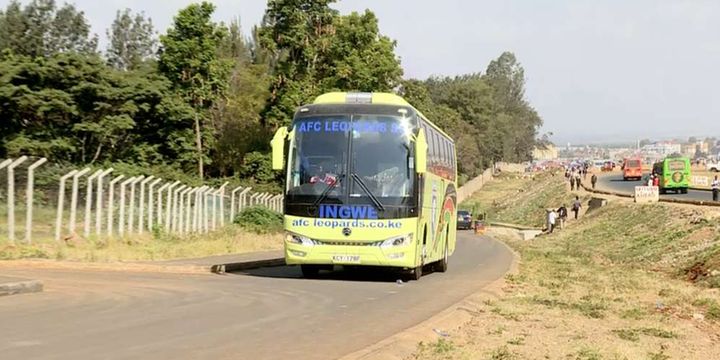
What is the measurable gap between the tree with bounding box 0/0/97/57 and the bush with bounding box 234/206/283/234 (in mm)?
34998

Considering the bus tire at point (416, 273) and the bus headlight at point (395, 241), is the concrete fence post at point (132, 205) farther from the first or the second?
the bus headlight at point (395, 241)

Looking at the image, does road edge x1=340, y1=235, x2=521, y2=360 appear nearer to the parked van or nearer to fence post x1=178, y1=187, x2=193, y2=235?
fence post x1=178, y1=187, x2=193, y2=235

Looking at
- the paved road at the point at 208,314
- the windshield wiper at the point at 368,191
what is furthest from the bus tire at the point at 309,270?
the windshield wiper at the point at 368,191

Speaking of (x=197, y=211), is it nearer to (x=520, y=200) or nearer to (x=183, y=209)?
(x=183, y=209)

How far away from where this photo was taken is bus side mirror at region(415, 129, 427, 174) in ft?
58.3

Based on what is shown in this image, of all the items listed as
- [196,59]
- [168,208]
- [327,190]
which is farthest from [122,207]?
[196,59]

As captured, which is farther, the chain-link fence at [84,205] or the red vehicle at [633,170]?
the red vehicle at [633,170]

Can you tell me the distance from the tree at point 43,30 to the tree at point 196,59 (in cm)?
1796

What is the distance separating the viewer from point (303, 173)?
1789 cm

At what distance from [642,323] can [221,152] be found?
161 feet

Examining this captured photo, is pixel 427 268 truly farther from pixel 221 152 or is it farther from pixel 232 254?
pixel 221 152

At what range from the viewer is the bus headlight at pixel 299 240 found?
698 inches

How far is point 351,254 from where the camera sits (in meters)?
17.7

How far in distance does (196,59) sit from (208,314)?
42.7 metres
